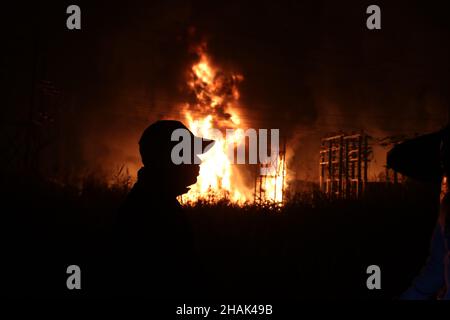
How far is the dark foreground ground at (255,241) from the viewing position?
6945mm

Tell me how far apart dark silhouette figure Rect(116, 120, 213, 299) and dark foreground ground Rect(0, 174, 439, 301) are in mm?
3187

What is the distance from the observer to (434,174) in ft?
7.69

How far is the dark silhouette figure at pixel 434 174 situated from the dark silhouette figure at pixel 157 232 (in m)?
1.60

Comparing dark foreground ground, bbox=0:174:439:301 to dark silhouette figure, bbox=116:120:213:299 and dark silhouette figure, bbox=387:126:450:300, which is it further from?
dark silhouette figure, bbox=387:126:450:300

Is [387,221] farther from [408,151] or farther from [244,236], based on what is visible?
[408,151]

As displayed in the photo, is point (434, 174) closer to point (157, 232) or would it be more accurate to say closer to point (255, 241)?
point (157, 232)

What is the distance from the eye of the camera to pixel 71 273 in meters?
7.04

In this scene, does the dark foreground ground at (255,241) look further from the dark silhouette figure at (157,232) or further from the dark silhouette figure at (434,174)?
the dark silhouette figure at (434,174)

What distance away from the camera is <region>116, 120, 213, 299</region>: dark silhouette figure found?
269 centimetres

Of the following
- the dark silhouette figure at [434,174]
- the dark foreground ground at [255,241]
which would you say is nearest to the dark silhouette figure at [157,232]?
the dark silhouette figure at [434,174]

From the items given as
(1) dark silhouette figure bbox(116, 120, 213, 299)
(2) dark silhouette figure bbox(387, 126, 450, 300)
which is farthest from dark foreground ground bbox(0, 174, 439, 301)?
(2) dark silhouette figure bbox(387, 126, 450, 300)

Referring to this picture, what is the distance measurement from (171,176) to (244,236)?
6.65m

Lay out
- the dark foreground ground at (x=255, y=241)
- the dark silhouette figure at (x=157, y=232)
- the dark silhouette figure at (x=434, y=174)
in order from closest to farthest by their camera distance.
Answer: the dark silhouette figure at (x=434, y=174) < the dark silhouette figure at (x=157, y=232) < the dark foreground ground at (x=255, y=241)
